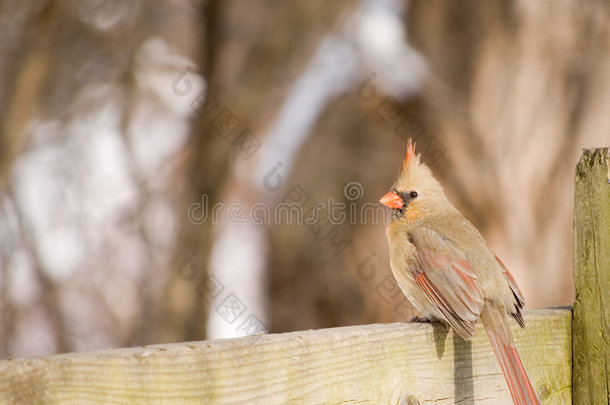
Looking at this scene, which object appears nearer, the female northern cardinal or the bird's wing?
the female northern cardinal

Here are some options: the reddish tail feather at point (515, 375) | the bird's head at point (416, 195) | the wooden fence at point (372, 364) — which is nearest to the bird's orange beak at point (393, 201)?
the bird's head at point (416, 195)

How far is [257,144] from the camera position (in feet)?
15.3

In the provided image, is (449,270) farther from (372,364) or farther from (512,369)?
(372,364)

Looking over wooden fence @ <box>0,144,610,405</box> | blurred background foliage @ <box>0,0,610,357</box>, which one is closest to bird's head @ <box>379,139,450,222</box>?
wooden fence @ <box>0,144,610,405</box>

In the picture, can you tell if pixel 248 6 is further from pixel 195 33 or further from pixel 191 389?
pixel 191 389

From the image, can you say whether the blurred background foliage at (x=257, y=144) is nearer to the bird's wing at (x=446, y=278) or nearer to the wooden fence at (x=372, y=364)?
the bird's wing at (x=446, y=278)

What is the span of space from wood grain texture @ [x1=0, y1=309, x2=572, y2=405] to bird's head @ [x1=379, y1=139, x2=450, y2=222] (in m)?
0.66

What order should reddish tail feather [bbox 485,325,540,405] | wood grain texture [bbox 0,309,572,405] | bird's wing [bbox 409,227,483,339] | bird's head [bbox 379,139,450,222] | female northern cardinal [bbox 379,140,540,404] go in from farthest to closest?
bird's head [bbox 379,139,450,222] < bird's wing [bbox 409,227,483,339] < female northern cardinal [bbox 379,140,540,404] < reddish tail feather [bbox 485,325,540,405] < wood grain texture [bbox 0,309,572,405]

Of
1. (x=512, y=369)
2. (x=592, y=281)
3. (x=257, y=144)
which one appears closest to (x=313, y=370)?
(x=512, y=369)

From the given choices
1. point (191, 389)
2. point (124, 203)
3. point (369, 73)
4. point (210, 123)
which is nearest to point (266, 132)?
point (210, 123)

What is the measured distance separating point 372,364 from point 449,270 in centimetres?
71

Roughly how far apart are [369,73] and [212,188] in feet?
3.86

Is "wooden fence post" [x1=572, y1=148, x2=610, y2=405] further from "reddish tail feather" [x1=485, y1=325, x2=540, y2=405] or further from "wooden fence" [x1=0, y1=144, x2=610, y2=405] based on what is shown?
"reddish tail feather" [x1=485, y1=325, x2=540, y2=405]

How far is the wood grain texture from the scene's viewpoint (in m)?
1.20
